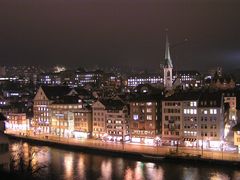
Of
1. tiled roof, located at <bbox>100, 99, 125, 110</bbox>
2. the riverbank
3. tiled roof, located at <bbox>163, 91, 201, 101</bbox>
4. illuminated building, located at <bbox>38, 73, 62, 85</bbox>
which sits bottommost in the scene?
the riverbank

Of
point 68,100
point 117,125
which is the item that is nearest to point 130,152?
point 117,125

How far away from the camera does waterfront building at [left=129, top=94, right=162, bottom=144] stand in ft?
71.1

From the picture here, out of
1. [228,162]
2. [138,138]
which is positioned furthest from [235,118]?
[228,162]

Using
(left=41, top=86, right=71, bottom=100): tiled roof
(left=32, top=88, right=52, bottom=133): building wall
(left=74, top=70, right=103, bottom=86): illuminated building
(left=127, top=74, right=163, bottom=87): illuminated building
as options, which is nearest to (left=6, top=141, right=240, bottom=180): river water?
(left=32, top=88, right=52, bottom=133): building wall

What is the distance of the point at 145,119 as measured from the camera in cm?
2206

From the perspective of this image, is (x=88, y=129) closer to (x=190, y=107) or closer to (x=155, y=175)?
(x=190, y=107)

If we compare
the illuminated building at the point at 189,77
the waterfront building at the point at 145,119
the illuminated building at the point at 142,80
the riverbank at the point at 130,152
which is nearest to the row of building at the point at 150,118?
the waterfront building at the point at 145,119

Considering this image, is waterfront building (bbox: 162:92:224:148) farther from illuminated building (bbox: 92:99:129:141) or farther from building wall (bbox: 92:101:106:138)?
building wall (bbox: 92:101:106:138)

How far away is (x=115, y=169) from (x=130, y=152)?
94.5 inches

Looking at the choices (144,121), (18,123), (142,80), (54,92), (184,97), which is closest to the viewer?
(184,97)

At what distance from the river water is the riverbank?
0.34 m

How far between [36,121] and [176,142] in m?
11.8

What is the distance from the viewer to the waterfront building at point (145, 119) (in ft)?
71.1

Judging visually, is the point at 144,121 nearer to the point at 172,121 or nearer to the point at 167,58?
the point at 172,121
